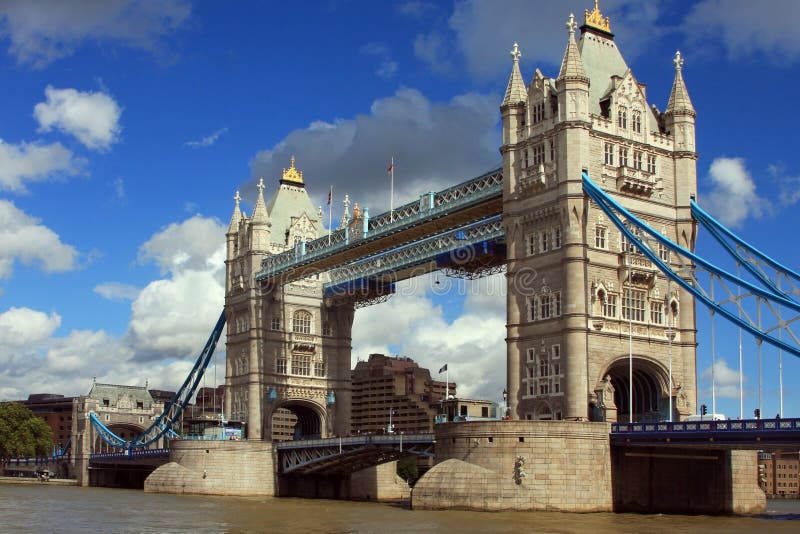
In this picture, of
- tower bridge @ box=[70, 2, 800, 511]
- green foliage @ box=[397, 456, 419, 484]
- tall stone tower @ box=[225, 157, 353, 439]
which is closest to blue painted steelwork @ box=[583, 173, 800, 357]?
tower bridge @ box=[70, 2, 800, 511]

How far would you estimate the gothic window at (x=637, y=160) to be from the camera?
72750mm

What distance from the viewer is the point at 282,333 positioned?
4193 inches

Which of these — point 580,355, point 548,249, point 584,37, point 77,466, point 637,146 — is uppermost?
point 584,37

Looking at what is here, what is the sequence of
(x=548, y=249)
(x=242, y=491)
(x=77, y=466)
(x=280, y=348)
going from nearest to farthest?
1. (x=548, y=249)
2. (x=242, y=491)
3. (x=280, y=348)
4. (x=77, y=466)

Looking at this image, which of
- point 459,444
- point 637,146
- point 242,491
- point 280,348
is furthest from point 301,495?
point 637,146

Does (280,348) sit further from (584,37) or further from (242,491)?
(584,37)

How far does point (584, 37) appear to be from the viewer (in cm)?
7538

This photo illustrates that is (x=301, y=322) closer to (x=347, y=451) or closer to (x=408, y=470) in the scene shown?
(x=347, y=451)

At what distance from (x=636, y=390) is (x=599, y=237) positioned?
10.8 m

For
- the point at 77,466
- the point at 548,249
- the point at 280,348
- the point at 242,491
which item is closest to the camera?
the point at 548,249

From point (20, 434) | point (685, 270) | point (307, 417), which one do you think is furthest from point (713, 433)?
point (20, 434)

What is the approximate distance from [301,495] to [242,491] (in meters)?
6.63

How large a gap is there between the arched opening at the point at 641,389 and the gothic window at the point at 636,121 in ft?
48.9

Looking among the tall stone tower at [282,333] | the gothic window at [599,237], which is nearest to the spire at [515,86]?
the gothic window at [599,237]
